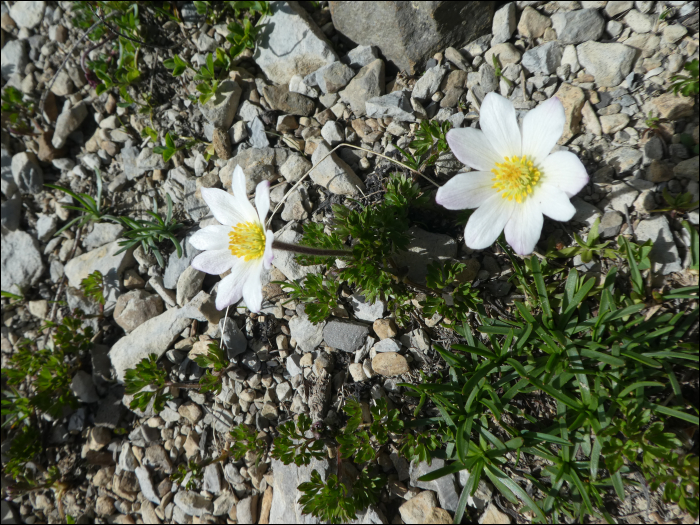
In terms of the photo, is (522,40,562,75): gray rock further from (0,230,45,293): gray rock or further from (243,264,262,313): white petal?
(0,230,45,293): gray rock

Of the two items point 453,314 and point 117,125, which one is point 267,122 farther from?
point 453,314

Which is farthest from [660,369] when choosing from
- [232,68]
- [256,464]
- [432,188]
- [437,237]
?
[232,68]

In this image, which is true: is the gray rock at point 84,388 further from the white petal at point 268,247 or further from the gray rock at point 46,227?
the white petal at point 268,247

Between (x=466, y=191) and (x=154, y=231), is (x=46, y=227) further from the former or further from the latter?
(x=466, y=191)

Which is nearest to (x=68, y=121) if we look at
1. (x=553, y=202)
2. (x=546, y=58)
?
(x=546, y=58)

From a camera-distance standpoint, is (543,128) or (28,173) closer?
(543,128)

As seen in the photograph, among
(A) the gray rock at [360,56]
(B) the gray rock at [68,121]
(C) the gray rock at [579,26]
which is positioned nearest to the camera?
(C) the gray rock at [579,26]

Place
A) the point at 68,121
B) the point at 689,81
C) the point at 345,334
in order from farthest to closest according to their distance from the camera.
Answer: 1. the point at 68,121
2. the point at 345,334
3. the point at 689,81

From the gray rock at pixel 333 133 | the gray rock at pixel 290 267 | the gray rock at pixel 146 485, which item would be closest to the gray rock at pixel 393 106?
the gray rock at pixel 333 133
